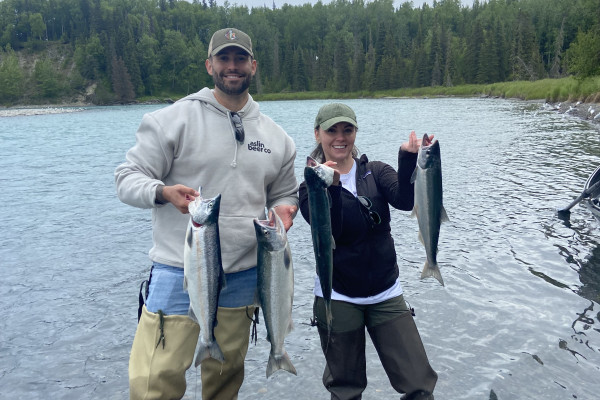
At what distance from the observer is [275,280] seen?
3768mm

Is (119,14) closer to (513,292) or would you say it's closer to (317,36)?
(317,36)

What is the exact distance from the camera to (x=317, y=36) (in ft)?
548

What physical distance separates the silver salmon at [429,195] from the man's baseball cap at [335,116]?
65 centimetres

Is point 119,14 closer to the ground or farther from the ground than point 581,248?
farther from the ground

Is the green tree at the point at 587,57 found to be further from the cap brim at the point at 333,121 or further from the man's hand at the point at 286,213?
the man's hand at the point at 286,213

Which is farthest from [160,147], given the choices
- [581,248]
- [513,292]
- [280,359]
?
[581,248]

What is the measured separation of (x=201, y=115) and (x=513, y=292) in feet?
20.8

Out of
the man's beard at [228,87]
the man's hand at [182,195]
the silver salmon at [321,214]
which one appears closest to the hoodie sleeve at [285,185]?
the man's beard at [228,87]

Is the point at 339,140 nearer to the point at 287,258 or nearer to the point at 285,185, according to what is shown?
the point at 285,185

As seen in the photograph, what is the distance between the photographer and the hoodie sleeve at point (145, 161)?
3.75 m

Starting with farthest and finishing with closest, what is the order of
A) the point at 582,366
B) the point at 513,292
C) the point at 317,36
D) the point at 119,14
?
the point at 317,36
the point at 119,14
the point at 513,292
the point at 582,366

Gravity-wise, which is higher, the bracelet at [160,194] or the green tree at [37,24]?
the green tree at [37,24]

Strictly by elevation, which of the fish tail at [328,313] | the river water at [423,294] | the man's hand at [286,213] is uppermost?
the man's hand at [286,213]

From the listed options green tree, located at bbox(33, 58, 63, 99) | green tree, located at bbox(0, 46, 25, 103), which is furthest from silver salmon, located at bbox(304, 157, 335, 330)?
green tree, located at bbox(33, 58, 63, 99)
